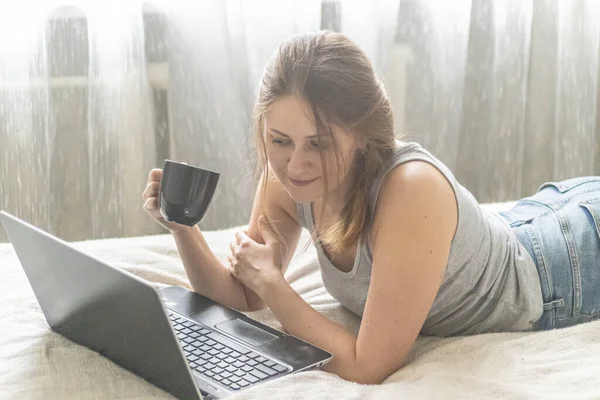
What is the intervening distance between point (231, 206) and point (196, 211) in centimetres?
89

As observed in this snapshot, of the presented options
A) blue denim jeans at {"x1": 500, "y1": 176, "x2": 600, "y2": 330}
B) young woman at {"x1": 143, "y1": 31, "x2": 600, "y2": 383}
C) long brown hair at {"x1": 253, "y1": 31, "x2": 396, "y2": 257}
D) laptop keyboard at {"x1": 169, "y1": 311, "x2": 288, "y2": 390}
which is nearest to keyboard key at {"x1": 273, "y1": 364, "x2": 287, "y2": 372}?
laptop keyboard at {"x1": 169, "y1": 311, "x2": 288, "y2": 390}

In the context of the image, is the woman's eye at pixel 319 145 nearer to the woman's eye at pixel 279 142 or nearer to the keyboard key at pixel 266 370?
the woman's eye at pixel 279 142

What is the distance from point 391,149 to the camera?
1.27 m

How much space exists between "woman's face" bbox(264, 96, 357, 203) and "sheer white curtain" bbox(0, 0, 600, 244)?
764 millimetres

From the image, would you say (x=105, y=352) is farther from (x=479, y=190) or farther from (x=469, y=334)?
(x=479, y=190)

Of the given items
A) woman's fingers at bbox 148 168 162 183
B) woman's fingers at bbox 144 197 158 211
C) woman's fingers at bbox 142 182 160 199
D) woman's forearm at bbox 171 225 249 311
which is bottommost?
woman's forearm at bbox 171 225 249 311

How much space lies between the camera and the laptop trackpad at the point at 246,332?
4.01 ft

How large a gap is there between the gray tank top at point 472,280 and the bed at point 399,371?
0.04 meters

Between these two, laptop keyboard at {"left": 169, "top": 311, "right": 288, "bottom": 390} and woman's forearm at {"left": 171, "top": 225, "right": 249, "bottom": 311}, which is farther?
woman's forearm at {"left": 171, "top": 225, "right": 249, "bottom": 311}

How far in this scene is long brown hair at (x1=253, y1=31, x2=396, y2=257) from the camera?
3.89 ft

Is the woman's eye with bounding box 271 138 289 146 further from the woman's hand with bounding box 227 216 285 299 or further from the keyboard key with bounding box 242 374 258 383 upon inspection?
the keyboard key with bounding box 242 374 258 383

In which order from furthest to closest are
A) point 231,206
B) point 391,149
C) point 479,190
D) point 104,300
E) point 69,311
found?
1. point 479,190
2. point 231,206
3. point 391,149
4. point 69,311
5. point 104,300

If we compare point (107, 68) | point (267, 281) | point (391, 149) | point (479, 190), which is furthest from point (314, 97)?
point (479, 190)

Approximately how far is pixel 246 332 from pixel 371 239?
233 mm
